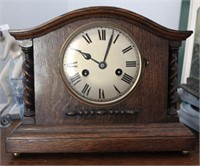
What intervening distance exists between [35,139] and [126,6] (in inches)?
23.1

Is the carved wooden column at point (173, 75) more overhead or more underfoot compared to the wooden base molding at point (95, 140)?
more overhead

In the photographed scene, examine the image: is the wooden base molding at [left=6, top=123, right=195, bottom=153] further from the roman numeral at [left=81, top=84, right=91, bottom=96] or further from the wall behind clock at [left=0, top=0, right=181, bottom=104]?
the wall behind clock at [left=0, top=0, right=181, bottom=104]

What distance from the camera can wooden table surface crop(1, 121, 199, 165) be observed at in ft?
1.87

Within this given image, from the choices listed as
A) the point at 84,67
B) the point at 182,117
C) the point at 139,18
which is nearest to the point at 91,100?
the point at 84,67

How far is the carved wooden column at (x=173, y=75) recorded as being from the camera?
0.63 meters

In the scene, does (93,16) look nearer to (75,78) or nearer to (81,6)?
(75,78)

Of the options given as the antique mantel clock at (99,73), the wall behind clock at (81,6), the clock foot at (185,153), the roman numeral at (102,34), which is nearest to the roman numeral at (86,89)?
the antique mantel clock at (99,73)

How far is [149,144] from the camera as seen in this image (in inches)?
22.7

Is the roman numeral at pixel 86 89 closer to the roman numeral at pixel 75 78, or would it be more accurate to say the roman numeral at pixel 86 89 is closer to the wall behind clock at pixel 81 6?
the roman numeral at pixel 75 78

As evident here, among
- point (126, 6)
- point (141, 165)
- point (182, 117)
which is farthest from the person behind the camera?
point (126, 6)

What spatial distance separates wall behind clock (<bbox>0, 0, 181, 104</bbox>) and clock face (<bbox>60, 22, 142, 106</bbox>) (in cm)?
38

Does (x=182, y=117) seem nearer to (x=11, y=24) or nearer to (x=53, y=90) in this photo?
(x=53, y=90)

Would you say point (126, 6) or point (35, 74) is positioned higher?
point (126, 6)

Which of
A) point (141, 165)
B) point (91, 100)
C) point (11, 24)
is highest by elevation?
point (11, 24)
